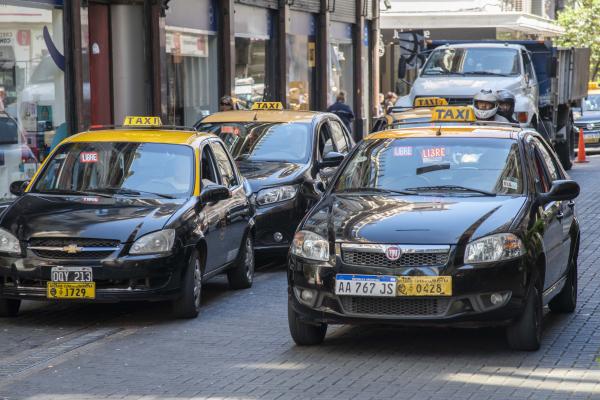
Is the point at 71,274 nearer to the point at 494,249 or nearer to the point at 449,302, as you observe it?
the point at 449,302

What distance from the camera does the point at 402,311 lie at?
8562 mm

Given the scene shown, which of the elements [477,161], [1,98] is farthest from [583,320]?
[1,98]

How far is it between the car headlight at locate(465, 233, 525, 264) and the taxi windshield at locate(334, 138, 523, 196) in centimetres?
86

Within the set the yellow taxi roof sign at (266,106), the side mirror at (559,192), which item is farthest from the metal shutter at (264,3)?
the side mirror at (559,192)

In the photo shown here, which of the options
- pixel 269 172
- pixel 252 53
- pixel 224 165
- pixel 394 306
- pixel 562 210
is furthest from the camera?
pixel 252 53

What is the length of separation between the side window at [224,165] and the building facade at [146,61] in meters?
5.92

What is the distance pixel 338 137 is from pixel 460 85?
791cm

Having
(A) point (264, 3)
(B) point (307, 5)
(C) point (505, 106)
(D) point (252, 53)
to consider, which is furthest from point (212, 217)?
(B) point (307, 5)

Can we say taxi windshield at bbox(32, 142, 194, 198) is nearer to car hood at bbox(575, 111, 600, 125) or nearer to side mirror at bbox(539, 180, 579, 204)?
side mirror at bbox(539, 180, 579, 204)

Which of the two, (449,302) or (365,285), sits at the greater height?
(365,285)

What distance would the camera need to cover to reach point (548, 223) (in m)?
9.50

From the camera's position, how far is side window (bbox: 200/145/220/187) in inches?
458

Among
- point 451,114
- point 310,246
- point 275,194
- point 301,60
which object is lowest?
point 275,194

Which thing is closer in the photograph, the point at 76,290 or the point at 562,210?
the point at 76,290
